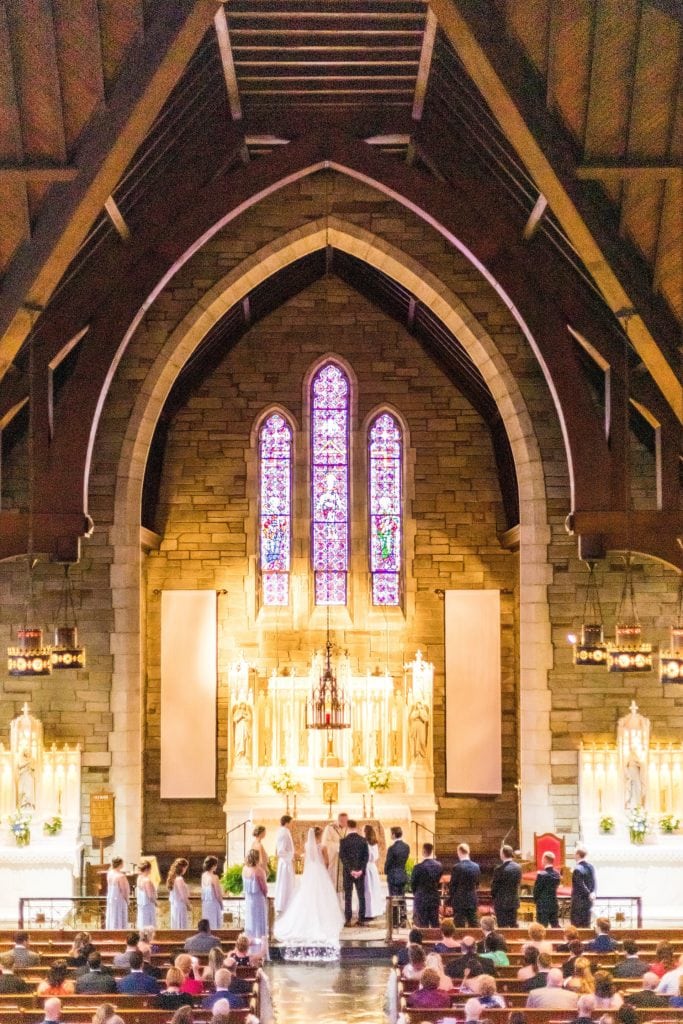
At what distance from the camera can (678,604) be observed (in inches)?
741

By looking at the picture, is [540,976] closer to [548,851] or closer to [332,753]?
[548,851]

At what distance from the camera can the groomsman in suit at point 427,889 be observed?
572 inches

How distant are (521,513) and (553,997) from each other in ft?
32.7

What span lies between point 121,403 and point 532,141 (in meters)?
7.70

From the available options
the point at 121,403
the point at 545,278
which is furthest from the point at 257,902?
the point at 545,278

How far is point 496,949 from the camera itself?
11.3 meters

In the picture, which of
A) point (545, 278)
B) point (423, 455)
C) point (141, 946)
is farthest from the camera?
point (423, 455)

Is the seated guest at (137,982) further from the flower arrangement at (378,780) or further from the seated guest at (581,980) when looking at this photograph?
the flower arrangement at (378,780)

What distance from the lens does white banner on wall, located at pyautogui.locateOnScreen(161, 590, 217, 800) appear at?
2147cm

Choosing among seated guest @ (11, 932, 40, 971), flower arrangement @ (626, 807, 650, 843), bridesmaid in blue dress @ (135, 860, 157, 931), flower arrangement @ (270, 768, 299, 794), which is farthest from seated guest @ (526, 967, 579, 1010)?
flower arrangement @ (270, 768, 299, 794)

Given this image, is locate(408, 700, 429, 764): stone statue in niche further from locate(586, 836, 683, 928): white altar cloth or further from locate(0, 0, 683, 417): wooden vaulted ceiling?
locate(0, 0, 683, 417): wooden vaulted ceiling

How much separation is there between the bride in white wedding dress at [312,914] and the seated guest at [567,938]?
3883mm

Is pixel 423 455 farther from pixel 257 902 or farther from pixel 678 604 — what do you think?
pixel 257 902

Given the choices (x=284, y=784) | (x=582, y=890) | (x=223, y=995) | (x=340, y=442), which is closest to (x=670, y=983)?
(x=223, y=995)
